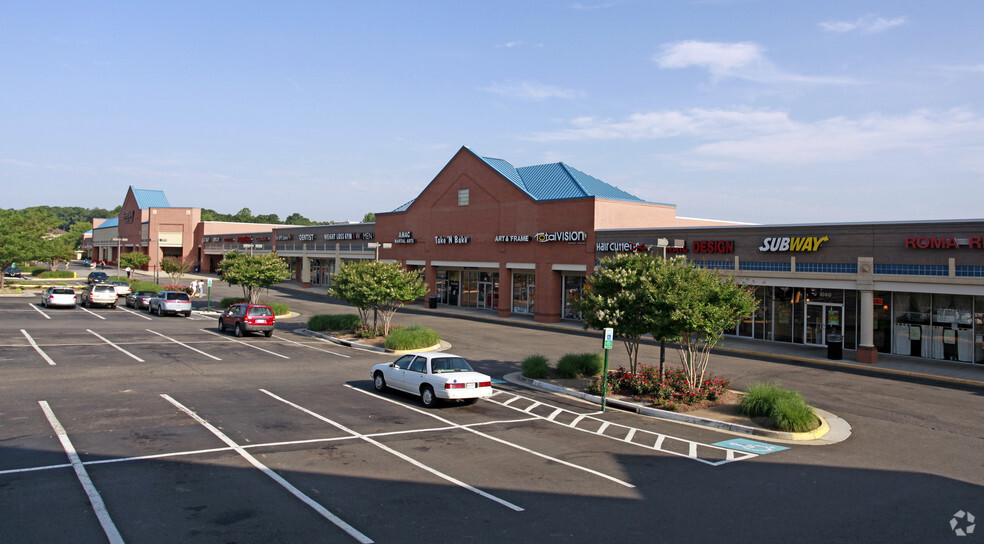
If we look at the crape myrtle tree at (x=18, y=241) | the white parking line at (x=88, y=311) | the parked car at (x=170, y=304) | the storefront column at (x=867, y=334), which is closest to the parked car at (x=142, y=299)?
the parked car at (x=170, y=304)

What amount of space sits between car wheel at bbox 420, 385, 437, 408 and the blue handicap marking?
7.25 metres

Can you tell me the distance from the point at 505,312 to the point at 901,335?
23452mm

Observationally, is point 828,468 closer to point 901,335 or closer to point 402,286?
point 901,335

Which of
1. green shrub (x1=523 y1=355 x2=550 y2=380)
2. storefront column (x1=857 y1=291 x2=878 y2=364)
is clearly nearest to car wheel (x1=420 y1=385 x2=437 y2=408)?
green shrub (x1=523 y1=355 x2=550 y2=380)

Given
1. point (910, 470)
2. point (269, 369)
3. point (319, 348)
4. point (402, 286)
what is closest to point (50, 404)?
point (269, 369)

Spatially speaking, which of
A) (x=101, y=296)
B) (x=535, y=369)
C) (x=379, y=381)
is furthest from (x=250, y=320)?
(x=101, y=296)

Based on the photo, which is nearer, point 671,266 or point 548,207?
point 671,266

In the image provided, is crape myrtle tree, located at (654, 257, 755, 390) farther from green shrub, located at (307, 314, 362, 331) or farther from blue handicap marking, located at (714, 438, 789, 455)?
green shrub, located at (307, 314, 362, 331)

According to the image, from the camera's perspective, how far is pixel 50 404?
51.9 feet

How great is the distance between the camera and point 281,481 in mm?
10680

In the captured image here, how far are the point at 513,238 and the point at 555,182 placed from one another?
537 cm

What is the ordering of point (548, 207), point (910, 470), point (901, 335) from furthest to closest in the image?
1. point (548, 207)
2. point (901, 335)
3. point (910, 470)

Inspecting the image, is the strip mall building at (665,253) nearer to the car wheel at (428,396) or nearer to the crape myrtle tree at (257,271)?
the car wheel at (428,396)

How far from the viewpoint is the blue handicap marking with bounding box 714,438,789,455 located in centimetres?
1400
